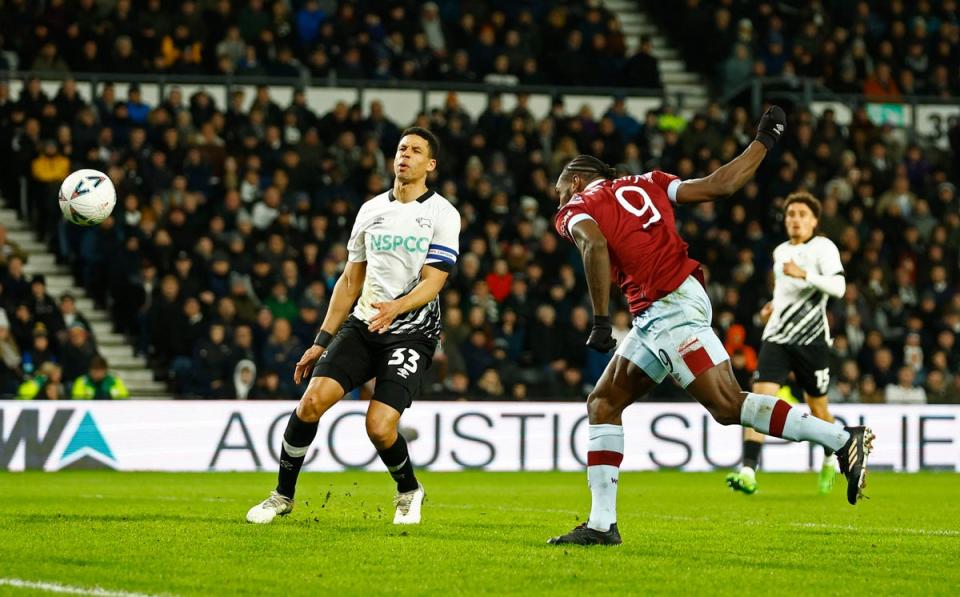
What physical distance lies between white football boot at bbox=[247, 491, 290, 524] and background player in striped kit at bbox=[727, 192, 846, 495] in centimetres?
518

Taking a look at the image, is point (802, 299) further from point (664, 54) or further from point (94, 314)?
point (664, 54)

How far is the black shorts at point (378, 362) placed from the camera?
9.14m

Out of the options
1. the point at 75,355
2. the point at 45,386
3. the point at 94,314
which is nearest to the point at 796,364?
the point at 45,386

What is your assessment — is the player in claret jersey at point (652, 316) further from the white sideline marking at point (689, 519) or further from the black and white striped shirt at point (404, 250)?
the white sideline marking at point (689, 519)

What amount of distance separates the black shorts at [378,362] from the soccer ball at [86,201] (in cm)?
296

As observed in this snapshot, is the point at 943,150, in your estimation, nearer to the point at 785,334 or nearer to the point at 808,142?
the point at 808,142

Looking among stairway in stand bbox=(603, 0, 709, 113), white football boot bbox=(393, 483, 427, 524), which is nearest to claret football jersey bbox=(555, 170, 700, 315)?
white football boot bbox=(393, 483, 427, 524)

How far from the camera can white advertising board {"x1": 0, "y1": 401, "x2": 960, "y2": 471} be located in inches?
656

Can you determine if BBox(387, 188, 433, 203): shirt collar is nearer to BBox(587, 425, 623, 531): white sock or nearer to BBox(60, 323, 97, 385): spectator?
BBox(587, 425, 623, 531): white sock

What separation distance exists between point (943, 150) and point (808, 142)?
277cm

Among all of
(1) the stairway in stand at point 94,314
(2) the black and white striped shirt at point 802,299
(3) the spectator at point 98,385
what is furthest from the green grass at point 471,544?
(1) the stairway in stand at point 94,314

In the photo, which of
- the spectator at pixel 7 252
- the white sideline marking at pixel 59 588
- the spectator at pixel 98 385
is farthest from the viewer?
the spectator at pixel 7 252

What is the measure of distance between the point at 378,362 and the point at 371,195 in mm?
11895

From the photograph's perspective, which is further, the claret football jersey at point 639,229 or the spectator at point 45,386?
the spectator at point 45,386
